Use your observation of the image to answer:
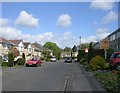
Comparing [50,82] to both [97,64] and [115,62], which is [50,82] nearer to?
[115,62]

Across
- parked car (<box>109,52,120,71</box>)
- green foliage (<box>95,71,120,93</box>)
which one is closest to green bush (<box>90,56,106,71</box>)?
parked car (<box>109,52,120,71</box>)

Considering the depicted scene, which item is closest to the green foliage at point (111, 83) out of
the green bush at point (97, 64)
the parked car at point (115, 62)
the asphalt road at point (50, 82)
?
the asphalt road at point (50, 82)

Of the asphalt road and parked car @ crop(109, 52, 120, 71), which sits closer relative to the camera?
the asphalt road

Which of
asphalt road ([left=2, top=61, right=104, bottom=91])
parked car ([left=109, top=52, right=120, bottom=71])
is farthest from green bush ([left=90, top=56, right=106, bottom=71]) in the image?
asphalt road ([left=2, top=61, right=104, bottom=91])

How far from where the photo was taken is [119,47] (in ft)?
212

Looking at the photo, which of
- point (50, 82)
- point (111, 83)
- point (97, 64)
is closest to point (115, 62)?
point (97, 64)

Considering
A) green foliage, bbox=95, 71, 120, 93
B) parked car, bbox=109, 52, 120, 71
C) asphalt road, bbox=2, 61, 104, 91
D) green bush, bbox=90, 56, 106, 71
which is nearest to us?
green foliage, bbox=95, 71, 120, 93

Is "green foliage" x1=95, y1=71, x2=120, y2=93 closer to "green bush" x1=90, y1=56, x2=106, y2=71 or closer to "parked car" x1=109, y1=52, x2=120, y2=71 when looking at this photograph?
"parked car" x1=109, y1=52, x2=120, y2=71

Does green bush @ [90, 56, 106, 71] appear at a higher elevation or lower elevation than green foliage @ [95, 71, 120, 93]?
higher

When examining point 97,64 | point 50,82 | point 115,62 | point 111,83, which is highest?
point 115,62

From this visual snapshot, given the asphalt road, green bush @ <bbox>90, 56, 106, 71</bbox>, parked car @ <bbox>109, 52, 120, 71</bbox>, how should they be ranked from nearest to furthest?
the asphalt road → parked car @ <bbox>109, 52, 120, 71</bbox> → green bush @ <bbox>90, 56, 106, 71</bbox>

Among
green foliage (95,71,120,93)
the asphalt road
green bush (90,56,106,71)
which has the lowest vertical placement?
the asphalt road

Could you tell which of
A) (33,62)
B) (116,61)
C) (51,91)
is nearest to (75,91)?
(51,91)

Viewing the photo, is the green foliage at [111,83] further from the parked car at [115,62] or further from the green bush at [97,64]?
the green bush at [97,64]
